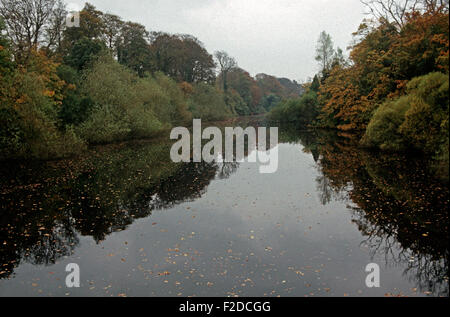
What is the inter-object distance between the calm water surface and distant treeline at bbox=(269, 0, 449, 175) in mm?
2159

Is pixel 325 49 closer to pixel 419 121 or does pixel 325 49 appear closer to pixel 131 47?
pixel 131 47

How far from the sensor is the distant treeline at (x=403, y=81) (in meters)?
15.9

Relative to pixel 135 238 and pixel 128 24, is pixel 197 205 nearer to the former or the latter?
pixel 135 238

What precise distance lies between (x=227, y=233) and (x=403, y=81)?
19.7 meters

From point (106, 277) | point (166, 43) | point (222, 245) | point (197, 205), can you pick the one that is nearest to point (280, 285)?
point (222, 245)

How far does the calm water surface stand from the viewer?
6.69 metres

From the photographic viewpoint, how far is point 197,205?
12.6 meters

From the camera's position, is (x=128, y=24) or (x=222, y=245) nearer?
(x=222, y=245)

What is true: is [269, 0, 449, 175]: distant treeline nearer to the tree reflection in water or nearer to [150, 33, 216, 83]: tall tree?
the tree reflection in water

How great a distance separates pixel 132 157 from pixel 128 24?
4167 centimetres

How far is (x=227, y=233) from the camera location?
9.55 m

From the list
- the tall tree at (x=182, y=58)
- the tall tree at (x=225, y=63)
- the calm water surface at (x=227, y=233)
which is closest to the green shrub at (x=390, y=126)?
the calm water surface at (x=227, y=233)

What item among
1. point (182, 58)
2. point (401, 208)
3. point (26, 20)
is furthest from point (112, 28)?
point (401, 208)

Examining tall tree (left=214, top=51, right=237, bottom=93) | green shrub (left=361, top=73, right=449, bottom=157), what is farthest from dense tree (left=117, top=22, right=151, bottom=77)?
green shrub (left=361, top=73, right=449, bottom=157)
